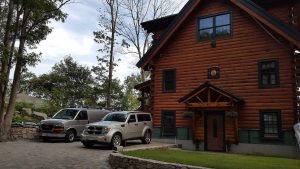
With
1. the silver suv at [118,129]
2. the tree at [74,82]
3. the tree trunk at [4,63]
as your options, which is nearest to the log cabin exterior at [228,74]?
the silver suv at [118,129]

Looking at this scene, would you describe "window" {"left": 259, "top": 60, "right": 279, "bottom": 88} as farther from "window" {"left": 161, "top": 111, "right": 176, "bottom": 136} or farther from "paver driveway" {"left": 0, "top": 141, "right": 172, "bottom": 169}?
"paver driveway" {"left": 0, "top": 141, "right": 172, "bottom": 169}

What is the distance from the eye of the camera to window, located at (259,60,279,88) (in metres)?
19.7

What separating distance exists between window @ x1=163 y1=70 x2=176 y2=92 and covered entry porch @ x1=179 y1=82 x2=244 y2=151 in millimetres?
2134

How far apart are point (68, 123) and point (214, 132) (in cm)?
958

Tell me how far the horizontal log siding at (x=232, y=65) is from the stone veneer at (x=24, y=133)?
28.4 ft

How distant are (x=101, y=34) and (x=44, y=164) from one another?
27960 millimetres

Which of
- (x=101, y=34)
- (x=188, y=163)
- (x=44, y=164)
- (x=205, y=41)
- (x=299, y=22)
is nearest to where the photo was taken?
(x=188, y=163)

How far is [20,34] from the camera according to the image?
2525 cm

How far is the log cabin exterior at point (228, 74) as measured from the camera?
19.2 m

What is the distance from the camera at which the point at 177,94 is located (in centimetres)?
2353

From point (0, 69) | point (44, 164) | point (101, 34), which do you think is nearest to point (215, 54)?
point (44, 164)

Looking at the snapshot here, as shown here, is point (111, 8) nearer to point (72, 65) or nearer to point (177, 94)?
point (72, 65)

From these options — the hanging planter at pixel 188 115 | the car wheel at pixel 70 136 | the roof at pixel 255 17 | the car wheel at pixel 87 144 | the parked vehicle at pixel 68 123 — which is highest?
the roof at pixel 255 17

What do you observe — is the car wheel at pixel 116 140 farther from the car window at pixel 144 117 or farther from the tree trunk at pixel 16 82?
the tree trunk at pixel 16 82
